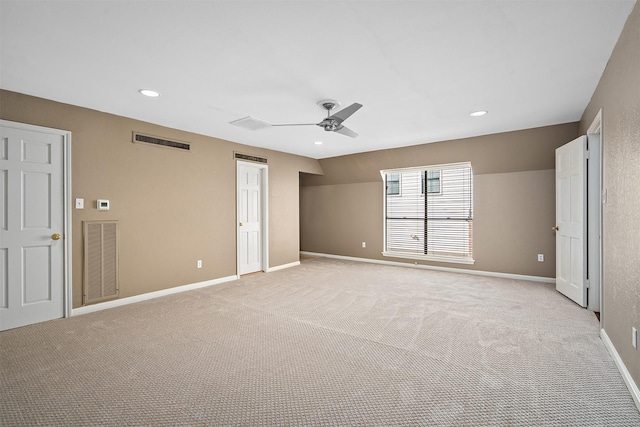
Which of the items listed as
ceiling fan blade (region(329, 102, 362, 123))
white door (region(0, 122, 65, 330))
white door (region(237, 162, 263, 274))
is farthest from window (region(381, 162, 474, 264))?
white door (region(0, 122, 65, 330))

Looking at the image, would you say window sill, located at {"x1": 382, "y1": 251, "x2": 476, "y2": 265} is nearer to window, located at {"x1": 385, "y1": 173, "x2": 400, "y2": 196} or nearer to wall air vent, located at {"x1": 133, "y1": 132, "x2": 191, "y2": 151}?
window, located at {"x1": 385, "y1": 173, "x2": 400, "y2": 196}

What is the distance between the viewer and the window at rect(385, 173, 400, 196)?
273 inches

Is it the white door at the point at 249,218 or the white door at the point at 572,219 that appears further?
the white door at the point at 249,218

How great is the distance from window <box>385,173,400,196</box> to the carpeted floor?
3215mm

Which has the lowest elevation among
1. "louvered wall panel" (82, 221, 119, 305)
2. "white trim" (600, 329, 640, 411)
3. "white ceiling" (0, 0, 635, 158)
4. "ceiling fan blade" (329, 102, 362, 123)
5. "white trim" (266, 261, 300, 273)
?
"white trim" (600, 329, 640, 411)

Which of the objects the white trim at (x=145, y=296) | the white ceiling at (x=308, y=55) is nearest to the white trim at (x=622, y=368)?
the white ceiling at (x=308, y=55)

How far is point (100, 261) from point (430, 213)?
568 cm

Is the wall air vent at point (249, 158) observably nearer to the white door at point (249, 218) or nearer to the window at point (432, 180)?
the white door at point (249, 218)

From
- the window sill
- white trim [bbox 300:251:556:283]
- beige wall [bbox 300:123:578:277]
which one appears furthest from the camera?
the window sill

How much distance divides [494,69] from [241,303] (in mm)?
3810

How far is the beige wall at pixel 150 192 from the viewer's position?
3.68 m

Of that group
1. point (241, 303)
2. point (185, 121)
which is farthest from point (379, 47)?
point (241, 303)

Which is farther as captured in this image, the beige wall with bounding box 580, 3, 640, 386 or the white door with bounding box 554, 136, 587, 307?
the white door with bounding box 554, 136, 587, 307

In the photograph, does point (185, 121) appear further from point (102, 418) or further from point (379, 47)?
point (102, 418)
